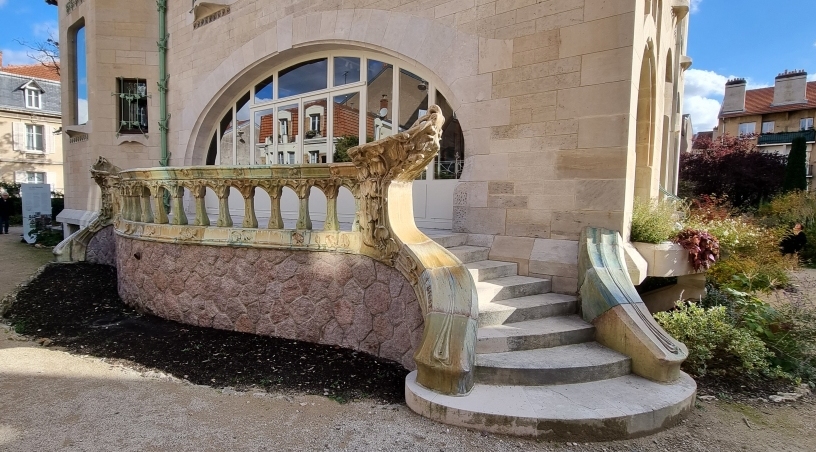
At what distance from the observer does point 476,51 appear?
5.24 meters

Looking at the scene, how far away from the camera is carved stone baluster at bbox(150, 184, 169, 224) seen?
5.07 meters

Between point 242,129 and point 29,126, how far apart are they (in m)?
30.2

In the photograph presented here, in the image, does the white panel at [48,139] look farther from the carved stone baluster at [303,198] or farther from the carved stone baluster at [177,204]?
the carved stone baluster at [303,198]

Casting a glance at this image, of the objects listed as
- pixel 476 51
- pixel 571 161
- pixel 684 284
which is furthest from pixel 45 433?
pixel 684 284

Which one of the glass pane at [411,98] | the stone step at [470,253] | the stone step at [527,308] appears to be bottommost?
the stone step at [527,308]

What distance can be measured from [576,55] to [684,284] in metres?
3.24

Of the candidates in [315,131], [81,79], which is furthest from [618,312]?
[81,79]

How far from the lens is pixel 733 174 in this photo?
21.1 metres

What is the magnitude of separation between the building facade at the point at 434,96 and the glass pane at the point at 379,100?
23mm

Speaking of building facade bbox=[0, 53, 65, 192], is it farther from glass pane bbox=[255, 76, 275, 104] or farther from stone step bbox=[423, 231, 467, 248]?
stone step bbox=[423, 231, 467, 248]

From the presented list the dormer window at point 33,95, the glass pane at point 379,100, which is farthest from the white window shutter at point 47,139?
the glass pane at point 379,100

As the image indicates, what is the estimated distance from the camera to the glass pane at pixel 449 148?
5980 millimetres

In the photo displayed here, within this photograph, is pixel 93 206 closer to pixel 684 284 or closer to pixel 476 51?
pixel 476 51

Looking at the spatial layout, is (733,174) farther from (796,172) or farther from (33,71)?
(33,71)
